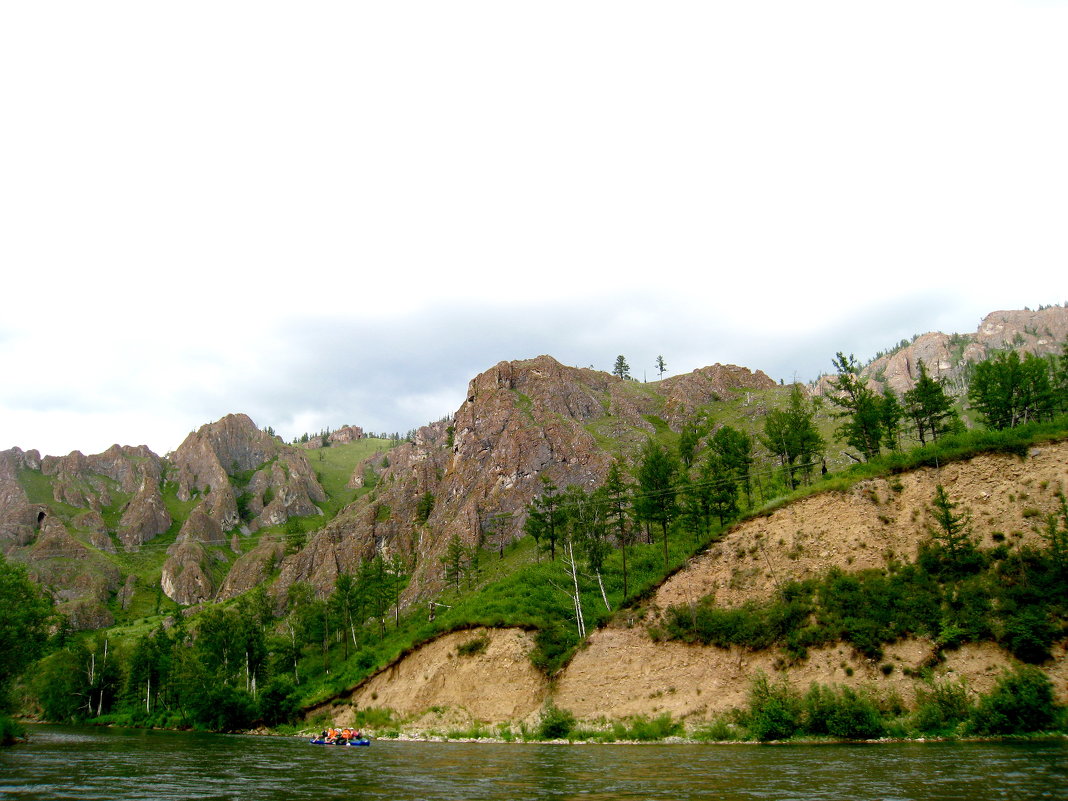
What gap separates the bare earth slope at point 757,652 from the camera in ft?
143

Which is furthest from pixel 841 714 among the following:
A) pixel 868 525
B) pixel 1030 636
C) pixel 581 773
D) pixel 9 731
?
pixel 9 731

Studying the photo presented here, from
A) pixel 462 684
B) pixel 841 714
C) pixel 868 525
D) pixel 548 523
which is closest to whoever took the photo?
pixel 841 714

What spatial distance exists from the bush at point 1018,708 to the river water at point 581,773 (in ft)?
10.0

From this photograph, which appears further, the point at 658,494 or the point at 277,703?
the point at 277,703

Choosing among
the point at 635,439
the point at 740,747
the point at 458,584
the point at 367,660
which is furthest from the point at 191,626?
A: the point at 740,747

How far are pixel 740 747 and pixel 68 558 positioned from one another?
210583 mm

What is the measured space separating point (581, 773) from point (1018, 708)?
2493cm

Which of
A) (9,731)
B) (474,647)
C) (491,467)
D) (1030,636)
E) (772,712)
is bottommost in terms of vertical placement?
(772,712)

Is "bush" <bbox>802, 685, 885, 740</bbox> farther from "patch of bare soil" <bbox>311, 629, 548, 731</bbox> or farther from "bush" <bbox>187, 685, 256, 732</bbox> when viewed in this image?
"bush" <bbox>187, 685, 256, 732</bbox>

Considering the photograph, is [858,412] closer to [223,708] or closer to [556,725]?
[556,725]

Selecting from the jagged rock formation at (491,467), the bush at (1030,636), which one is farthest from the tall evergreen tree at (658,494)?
the jagged rock formation at (491,467)

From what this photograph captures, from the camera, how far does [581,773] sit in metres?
28.8

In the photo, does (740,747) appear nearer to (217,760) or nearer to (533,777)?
(533,777)

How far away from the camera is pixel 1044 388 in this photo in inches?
2670
